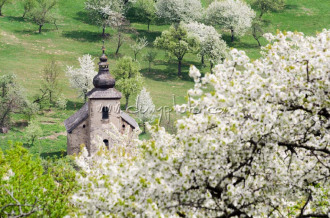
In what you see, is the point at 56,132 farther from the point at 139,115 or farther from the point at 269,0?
the point at 269,0

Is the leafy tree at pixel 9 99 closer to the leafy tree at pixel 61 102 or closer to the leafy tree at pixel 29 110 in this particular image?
the leafy tree at pixel 29 110

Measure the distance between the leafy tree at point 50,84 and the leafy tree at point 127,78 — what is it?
7.81 m

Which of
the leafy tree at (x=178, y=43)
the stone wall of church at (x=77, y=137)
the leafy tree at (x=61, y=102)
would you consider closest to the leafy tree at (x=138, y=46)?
the leafy tree at (x=178, y=43)

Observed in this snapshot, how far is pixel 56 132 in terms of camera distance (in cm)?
5694

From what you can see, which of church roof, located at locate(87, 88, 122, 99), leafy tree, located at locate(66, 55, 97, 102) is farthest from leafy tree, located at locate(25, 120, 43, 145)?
leafy tree, located at locate(66, 55, 97, 102)

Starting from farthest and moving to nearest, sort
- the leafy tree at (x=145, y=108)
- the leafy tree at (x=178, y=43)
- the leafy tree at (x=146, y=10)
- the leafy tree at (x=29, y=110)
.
Answer: 1. the leafy tree at (x=146, y=10)
2. the leafy tree at (x=178, y=43)
3. the leafy tree at (x=145, y=108)
4. the leafy tree at (x=29, y=110)

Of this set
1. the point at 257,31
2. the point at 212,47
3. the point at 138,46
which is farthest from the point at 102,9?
the point at 257,31

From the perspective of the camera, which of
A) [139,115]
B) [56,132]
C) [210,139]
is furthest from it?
[139,115]

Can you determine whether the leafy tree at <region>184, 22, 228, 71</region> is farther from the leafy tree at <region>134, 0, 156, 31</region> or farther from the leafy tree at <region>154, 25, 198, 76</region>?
the leafy tree at <region>134, 0, 156, 31</region>

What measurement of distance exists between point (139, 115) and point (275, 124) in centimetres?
5168

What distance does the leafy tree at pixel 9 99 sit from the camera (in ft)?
183

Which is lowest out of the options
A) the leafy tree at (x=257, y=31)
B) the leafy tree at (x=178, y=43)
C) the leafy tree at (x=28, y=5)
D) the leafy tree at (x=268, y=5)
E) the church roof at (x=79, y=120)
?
the church roof at (x=79, y=120)

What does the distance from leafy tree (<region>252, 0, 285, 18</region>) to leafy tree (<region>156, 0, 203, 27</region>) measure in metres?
12.3

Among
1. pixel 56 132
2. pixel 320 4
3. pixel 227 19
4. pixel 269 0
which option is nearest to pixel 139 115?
pixel 56 132
